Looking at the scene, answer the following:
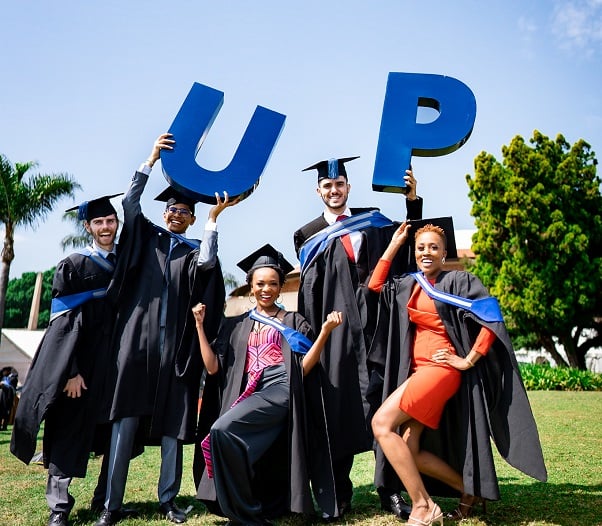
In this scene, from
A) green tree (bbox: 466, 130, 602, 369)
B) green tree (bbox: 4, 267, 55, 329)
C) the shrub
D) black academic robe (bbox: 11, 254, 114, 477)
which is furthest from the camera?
green tree (bbox: 4, 267, 55, 329)

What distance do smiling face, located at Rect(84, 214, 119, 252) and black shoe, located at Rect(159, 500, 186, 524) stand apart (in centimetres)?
206

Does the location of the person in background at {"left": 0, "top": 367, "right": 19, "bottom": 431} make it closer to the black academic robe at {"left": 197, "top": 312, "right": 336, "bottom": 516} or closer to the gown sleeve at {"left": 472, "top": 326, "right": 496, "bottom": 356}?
the black academic robe at {"left": 197, "top": 312, "right": 336, "bottom": 516}

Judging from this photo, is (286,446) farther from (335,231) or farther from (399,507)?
(335,231)

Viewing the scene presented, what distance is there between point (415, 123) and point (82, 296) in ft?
10.6

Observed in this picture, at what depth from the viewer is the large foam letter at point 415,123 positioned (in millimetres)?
5234

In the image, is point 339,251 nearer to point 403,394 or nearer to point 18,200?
point 403,394

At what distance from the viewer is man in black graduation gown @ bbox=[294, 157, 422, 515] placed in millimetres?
4543

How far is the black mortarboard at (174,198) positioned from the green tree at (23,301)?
50917 mm

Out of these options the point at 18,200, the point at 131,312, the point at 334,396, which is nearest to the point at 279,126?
the point at 131,312

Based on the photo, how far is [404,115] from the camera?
554cm

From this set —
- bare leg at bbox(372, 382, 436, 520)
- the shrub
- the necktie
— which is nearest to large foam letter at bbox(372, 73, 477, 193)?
the necktie

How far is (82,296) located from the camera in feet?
15.6

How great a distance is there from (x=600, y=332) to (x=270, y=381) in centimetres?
2421

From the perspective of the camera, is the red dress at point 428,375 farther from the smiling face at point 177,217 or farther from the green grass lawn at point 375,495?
the smiling face at point 177,217
